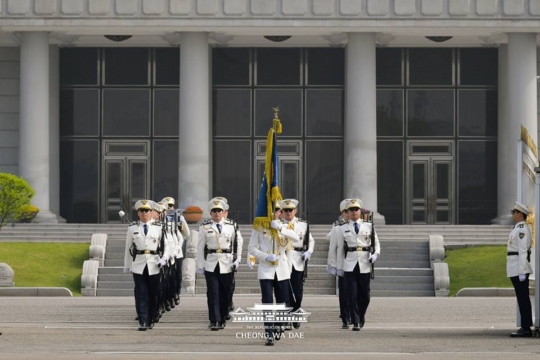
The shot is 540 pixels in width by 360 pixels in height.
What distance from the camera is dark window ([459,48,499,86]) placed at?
2110 inches

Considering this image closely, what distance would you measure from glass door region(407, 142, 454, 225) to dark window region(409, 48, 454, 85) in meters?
2.29

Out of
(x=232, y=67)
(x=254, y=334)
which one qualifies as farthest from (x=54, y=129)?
(x=254, y=334)

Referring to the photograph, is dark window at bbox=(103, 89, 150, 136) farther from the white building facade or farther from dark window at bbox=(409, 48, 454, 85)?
dark window at bbox=(409, 48, 454, 85)

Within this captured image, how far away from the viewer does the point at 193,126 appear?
48.4 metres

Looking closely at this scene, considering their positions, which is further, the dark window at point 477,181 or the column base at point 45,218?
the dark window at point 477,181

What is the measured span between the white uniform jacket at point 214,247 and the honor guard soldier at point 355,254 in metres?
1.78

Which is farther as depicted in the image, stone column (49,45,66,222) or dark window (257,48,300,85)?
dark window (257,48,300,85)

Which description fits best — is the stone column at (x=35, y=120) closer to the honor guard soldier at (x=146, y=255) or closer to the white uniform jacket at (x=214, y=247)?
the honor guard soldier at (x=146, y=255)

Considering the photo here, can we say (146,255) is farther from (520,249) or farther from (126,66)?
(126,66)

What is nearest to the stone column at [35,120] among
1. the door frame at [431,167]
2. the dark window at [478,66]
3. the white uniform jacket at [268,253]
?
the door frame at [431,167]

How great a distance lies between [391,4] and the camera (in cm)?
4856

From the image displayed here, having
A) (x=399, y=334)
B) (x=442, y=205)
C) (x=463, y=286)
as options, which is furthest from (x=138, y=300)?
(x=442, y=205)

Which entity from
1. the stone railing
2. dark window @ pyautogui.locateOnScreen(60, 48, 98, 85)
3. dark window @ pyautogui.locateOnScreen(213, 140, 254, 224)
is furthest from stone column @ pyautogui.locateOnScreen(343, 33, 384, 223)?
dark window @ pyautogui.locateOnScreen(60, 48, 98, 85)

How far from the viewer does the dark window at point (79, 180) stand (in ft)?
175
